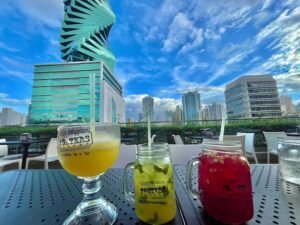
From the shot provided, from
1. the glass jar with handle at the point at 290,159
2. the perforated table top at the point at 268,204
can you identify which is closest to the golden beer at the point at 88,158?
the perforated table top at the point at 268,204

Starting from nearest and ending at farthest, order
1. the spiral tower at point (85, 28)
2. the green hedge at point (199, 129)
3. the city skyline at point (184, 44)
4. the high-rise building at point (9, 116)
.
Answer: the green hedge at point (199, 129), the city skyline at point (184, 44), the high-rise building at point (9, 116), the spiral tower at point (85, 28)

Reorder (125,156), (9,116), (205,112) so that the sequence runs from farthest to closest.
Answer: (9,116) < (205,112) < (125,156)

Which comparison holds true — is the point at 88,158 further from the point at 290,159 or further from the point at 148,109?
the point at 290,159

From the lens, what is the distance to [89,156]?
0.36 metres

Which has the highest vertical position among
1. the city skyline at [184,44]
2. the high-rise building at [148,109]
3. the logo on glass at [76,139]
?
the city skyline at [184,44]

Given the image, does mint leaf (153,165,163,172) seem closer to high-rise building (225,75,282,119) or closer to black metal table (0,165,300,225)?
black metal table (0,165,300,225)

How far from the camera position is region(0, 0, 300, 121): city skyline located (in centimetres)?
673

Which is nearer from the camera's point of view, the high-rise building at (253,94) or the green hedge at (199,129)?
the green hedge at (199,129)

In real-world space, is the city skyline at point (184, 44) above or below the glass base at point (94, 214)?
above

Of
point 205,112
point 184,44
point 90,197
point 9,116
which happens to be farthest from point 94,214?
point 9,116

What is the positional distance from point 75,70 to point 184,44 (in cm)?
2099

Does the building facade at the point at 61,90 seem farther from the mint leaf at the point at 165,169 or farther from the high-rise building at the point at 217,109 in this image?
the mint leaf at the point at 165,169

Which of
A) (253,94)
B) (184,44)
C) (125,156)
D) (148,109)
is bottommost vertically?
(125,156)

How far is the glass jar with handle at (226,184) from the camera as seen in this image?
291 mm
